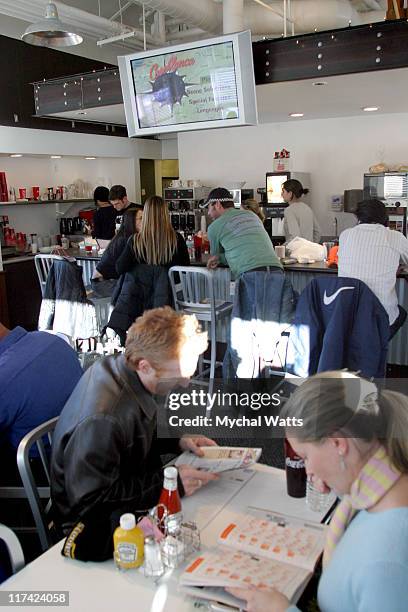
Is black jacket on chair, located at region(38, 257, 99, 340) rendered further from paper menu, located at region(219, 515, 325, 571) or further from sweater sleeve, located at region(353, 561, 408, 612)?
sweater sleeve, located at region(353, 561, 408, 612)

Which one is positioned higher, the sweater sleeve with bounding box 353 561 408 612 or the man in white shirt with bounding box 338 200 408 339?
the man in white shirt with bounding box 338 200 408 339

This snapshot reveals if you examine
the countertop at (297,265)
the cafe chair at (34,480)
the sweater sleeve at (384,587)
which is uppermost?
the countertop at (297,265)

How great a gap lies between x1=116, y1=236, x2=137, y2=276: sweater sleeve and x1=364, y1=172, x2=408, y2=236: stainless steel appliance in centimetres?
368

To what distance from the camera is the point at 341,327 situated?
10.4ft

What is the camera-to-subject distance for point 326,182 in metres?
7.36

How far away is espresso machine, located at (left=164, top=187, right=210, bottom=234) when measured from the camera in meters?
7.43

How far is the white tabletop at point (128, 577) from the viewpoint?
1.17 metres

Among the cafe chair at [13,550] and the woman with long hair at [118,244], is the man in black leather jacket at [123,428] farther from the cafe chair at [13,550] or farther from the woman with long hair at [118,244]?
the woman with long hair at [118,244]

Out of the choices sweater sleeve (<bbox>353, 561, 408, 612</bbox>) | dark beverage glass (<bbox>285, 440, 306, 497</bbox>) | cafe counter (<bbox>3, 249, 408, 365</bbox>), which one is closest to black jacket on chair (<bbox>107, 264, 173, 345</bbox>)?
cafe counter (<bbox>3, 249, 408, 365</bbox>)

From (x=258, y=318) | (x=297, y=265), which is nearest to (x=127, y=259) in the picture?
(x=258, y=318)

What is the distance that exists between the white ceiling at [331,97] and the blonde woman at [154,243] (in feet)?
4.88

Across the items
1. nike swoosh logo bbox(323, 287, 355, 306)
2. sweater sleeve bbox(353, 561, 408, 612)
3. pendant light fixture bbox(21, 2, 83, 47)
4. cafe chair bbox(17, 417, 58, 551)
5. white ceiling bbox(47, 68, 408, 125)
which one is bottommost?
cafe chair bbox(17, 417, 58, 551)

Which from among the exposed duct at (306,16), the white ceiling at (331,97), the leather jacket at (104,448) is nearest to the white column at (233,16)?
the white ceiling at (331,97)

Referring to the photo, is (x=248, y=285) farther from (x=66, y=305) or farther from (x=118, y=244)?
(x=66, y=305)
